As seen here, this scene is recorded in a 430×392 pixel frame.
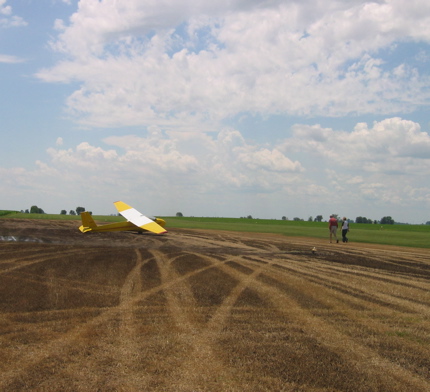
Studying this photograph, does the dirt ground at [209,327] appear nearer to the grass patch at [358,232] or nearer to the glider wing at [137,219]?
the glider wing at [137,219]

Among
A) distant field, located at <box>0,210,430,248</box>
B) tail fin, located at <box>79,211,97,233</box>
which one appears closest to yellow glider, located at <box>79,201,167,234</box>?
tail fin, located at <box>79,211,97,233</box>

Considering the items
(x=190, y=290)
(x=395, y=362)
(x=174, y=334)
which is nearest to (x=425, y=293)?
(x=395, y=362)

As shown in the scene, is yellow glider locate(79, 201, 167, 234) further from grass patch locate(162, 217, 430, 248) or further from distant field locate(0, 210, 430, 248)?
distant field locate(0, 210, 430, 248)

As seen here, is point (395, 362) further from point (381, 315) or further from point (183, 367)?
point (183, 367)

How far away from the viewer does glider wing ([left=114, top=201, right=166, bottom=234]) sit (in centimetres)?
3100

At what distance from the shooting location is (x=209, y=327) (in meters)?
9.27

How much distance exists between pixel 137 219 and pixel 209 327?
26712 millimetres

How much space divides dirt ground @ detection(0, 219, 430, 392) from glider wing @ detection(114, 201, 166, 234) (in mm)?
13089

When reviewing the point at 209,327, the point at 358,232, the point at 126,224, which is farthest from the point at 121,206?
the point at 209,327

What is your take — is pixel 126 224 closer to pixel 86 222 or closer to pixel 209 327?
pixel 86 222

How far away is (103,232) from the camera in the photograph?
114 ft

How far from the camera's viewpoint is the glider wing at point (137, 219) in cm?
3100

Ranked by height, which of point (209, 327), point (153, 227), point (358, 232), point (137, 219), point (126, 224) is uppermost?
point (137, 219)

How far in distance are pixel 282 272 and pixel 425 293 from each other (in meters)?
5.37
